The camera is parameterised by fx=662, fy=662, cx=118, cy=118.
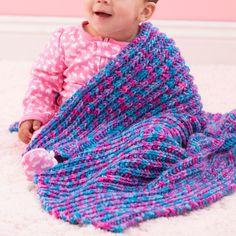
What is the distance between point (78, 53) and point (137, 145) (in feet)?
0.90

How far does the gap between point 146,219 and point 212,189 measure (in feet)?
0.58

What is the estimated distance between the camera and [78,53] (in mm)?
1364

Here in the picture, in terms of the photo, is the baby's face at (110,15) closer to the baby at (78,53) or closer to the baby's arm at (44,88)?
the baby at (78,53)

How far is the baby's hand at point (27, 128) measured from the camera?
137 cm

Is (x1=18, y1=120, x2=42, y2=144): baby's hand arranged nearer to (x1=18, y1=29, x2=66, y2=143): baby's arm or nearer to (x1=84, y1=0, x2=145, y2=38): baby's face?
(x1=18, y1=29, x2=66, y2=143): baby's arm

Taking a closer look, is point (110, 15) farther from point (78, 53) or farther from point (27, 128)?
point (27, 128)

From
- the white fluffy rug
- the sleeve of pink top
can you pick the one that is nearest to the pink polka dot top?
the sleeve of pink top

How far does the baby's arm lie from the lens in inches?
54.0

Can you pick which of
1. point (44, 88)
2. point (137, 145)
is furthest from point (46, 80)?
point (137, 145)

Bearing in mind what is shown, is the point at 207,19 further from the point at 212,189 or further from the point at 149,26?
the point at 212,189

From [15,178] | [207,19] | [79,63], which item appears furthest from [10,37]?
[15,178]

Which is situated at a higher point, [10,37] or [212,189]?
[212,189]

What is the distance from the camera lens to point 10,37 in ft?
7.88

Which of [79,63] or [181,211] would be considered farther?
[79,63]
